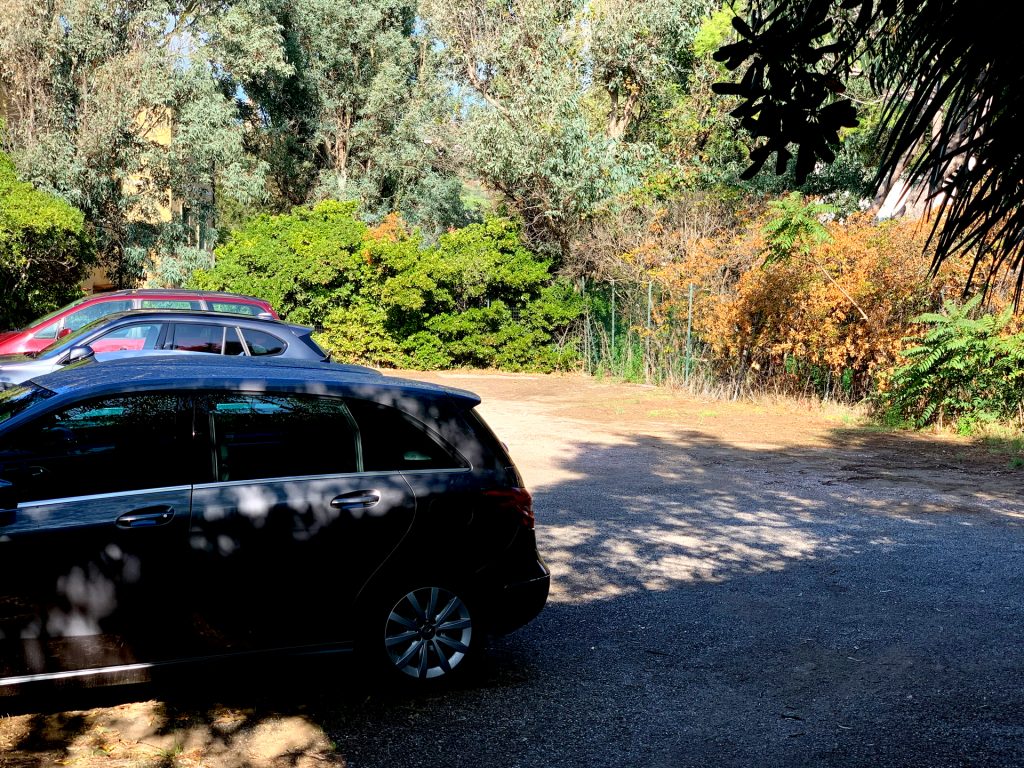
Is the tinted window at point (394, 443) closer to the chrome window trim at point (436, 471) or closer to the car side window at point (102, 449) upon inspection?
the chrome window trim at point (436, 471)

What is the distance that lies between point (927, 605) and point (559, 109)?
22011 millimetres

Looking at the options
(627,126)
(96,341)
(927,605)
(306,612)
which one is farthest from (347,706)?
(627,126)

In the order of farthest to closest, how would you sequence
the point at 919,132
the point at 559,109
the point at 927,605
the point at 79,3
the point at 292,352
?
the point at 79,3
the point at 559,109
the point at 292,352
the point at 927,605
the point at 919,132

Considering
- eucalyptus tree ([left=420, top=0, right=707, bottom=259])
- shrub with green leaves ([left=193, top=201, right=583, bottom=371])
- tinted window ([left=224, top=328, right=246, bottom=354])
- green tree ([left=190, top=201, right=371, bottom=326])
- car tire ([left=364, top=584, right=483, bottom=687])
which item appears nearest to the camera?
car tire ([left=364, top=584, right=483, bottom=687])

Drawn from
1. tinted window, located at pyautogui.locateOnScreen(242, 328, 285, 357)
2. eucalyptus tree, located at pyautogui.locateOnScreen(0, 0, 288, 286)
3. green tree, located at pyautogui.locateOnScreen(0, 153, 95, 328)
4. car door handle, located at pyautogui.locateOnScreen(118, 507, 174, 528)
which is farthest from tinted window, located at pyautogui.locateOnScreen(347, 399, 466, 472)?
eucalyptus tree, located at pyautogui.locateOnScreen(0, 0, 288, 286)

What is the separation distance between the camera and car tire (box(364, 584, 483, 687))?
536cm

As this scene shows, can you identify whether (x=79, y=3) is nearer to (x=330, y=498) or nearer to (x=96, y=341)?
(x=96, y=341)

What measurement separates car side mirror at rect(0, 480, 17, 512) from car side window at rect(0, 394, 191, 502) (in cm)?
5

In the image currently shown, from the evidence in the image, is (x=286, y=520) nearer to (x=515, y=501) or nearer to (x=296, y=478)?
(x=296, y=478)

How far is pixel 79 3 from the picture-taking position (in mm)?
30094

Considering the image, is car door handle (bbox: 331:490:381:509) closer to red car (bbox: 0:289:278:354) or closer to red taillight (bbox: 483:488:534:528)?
red taillight (bbox: 483:488:534:528)

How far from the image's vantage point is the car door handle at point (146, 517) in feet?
15.8

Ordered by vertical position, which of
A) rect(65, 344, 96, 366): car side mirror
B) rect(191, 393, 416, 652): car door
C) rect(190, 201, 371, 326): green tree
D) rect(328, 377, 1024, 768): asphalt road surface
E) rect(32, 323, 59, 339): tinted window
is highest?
rect(190, 201, 371, 326): green tree

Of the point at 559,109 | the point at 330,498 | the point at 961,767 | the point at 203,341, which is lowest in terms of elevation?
the point at 961,767
